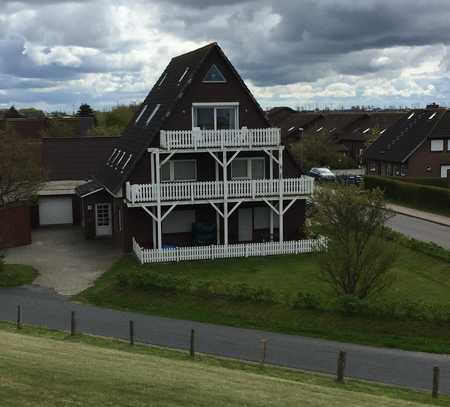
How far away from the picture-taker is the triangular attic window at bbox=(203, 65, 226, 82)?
31594 millimetres

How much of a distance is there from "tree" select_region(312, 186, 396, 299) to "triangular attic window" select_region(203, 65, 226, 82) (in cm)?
1183

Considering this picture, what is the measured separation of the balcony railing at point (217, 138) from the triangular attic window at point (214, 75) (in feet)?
8.95

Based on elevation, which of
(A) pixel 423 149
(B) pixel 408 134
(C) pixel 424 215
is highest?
(B) pixel 408 134

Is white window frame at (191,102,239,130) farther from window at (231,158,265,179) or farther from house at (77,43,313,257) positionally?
window at (231,158,265,179)

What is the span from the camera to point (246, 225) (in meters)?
33.3

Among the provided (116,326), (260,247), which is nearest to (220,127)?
(260,247)

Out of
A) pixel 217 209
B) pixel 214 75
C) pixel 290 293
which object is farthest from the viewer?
pixel 214 75

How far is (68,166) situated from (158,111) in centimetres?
1300

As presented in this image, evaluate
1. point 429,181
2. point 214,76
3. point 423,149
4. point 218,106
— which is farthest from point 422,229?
point 423,149

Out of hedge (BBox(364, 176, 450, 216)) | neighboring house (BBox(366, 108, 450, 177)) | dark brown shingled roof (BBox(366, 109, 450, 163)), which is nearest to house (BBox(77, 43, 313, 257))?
hedge (BBox(364, 176, 450, 216))

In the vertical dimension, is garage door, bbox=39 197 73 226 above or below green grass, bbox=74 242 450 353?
above

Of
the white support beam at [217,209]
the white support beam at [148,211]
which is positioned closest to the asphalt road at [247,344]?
the white support beam at [148,211]

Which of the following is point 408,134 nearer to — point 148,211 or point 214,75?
point 214,75

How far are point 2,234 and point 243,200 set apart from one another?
12578mm
